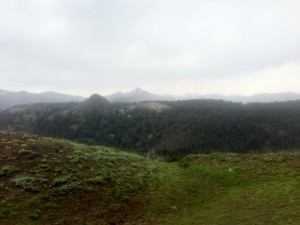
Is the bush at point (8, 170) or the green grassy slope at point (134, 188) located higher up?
the bush at point (8, 170)

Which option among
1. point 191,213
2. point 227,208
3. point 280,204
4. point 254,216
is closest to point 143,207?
point 191,213

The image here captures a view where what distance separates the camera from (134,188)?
2886 cm

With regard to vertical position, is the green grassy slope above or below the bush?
below

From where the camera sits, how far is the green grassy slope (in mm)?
22500

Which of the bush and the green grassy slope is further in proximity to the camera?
the bush

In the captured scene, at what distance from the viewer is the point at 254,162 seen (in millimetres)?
36781

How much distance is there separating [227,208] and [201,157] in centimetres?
1783

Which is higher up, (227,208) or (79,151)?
(79,151)

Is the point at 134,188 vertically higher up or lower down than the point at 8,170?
lower down

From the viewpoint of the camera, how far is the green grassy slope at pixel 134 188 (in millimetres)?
22500

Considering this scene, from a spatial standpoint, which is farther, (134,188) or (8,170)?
(134,188)

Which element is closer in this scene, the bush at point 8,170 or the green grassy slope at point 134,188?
the green grassy slope at point 134,188

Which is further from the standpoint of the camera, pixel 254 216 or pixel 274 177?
pixel 274 177

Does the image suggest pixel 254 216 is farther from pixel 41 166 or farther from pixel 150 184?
pixel 41 166
